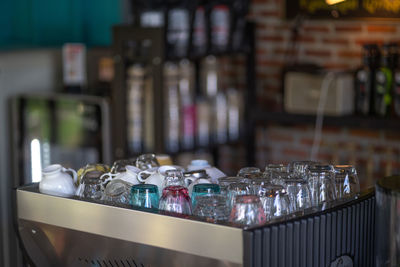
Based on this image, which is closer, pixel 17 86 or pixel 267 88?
pixel 17 86

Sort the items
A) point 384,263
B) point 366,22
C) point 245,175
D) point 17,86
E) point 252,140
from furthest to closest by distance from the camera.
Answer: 1. point 252,140
2. point 366,22
3. point 17,86
4. point 245,175
5. point 384,263

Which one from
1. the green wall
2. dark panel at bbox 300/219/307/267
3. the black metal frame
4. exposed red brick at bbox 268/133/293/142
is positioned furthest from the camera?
exposed red brick at bbox 268/133/293/142

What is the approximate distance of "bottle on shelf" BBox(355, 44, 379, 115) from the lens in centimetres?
340

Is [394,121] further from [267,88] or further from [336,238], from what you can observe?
[336,238]

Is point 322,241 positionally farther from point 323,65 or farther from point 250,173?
point 323,65

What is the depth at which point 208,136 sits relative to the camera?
12.5 feet

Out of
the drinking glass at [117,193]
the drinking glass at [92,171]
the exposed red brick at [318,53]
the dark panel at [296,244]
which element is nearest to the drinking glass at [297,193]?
the dark panel at [296,244]

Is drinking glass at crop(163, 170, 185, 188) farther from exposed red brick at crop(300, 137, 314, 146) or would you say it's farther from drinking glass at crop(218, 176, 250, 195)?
exposed red brick at crop(300, 137, 314, 146)

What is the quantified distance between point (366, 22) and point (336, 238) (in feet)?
8.05

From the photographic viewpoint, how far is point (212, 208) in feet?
4.78

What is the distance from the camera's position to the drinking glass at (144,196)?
1.53 meters

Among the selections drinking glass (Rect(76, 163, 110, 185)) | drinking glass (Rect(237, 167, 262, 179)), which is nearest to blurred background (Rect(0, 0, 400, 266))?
drinking glass (Rect(76, 163, 110, 185))

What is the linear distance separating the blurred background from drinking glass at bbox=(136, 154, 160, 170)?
1.40 meters

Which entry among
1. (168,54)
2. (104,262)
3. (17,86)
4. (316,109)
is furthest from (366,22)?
(104,262)
